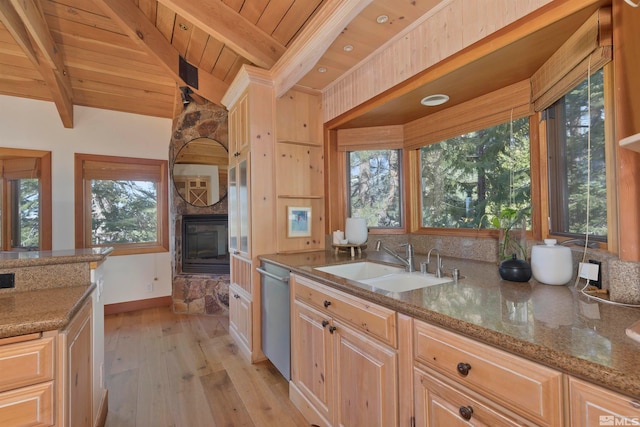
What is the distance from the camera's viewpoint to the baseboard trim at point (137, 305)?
3846 mm

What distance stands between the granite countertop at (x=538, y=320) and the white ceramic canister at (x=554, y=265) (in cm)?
3

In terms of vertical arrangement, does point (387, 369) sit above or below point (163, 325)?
above

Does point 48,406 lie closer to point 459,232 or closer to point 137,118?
point 459,232

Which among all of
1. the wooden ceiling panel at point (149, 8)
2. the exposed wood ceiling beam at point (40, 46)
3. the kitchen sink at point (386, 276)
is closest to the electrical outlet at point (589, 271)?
the kitchen sink at point (386, 276)

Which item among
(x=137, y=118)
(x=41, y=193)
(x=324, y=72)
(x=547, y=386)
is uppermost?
(x=137, y=118)

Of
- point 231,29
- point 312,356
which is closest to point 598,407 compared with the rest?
point 312,356

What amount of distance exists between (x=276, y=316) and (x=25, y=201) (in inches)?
151

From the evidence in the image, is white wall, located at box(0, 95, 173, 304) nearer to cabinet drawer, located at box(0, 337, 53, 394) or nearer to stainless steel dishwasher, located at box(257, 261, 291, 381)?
stainless steel dishwasher, located at box(257, 261, 291, 381)

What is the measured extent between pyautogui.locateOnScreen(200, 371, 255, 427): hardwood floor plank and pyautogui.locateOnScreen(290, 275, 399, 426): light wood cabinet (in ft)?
1.16

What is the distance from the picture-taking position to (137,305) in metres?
3.99

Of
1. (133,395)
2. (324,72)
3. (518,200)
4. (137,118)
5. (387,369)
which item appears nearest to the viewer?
(387,369)

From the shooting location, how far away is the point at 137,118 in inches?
162

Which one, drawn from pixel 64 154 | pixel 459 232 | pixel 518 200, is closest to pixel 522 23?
pixel 518 200

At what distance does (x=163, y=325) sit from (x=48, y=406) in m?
2.65
